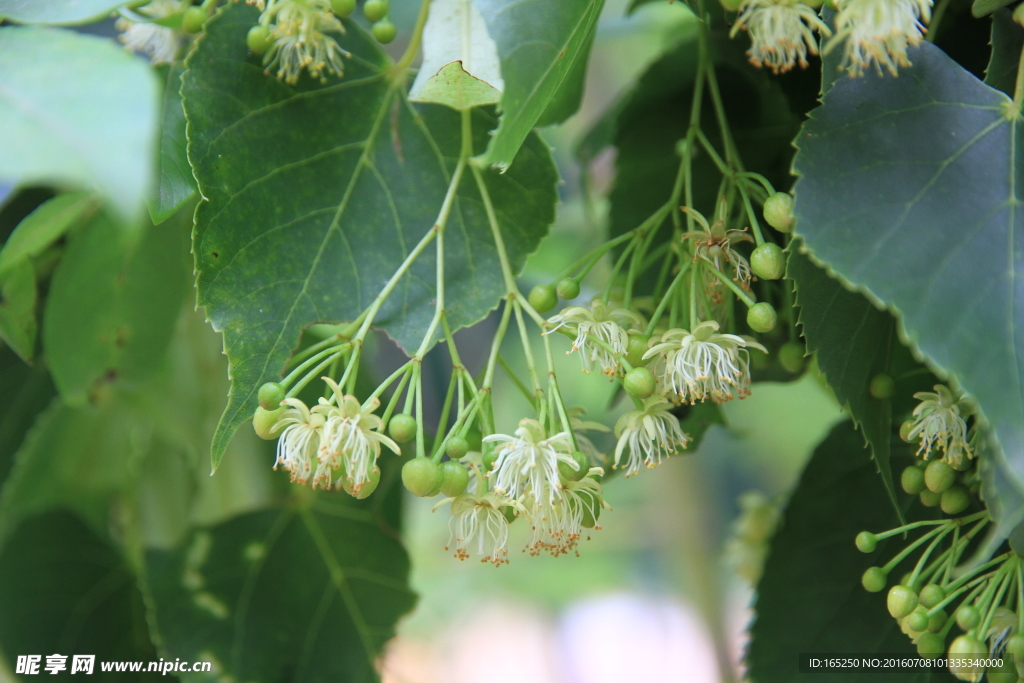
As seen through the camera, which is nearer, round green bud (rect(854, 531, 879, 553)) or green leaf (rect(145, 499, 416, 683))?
round green bud (rect(854, 531, 879, 553))

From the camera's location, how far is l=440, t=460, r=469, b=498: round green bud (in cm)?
44

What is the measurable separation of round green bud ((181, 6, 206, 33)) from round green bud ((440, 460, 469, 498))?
1.20 ft

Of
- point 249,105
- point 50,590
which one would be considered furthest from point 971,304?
point 50,590

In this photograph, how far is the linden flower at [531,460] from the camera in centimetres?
43

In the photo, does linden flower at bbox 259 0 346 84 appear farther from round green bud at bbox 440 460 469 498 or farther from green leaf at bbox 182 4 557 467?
round green bud at bbox 440 460 469 498

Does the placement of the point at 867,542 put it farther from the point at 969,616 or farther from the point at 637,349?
the point at 637,349

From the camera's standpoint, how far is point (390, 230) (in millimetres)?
546

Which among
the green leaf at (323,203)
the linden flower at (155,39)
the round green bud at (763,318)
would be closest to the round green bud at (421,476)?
the green leaf at (323,203)

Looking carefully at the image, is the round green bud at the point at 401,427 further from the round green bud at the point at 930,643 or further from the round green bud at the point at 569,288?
the round green bud at the point at 930,643

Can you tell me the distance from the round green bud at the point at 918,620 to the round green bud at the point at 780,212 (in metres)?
0.25

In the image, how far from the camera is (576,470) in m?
0.43

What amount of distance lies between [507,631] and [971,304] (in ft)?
9.38

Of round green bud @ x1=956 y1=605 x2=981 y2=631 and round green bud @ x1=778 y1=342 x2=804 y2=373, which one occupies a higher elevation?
round green bud @ x1=778 y1=342 x2=804 y2=373

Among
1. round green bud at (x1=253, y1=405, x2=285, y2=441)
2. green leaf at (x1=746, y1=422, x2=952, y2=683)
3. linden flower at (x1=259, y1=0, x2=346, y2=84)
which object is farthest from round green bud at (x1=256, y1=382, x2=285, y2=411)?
green leaf at (x1=746, y1=422, x2=952, y2=683)
